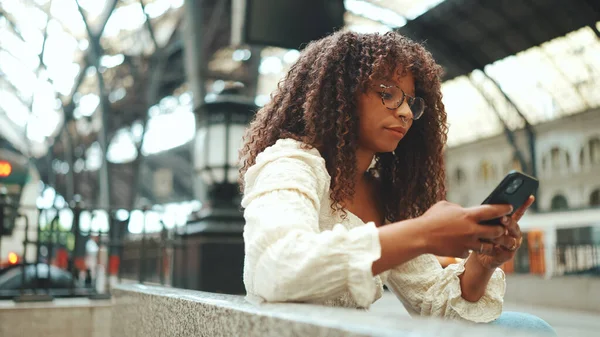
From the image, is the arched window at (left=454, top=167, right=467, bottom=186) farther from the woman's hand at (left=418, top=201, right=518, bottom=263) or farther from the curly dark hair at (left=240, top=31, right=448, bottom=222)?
the woman's hand at (left=418, top=201, right=518, bottom=263)

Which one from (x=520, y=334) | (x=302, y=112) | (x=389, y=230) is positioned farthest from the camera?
(x=302, y=112)

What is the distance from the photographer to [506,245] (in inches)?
52.4

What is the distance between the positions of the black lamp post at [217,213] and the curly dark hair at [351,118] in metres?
4.24

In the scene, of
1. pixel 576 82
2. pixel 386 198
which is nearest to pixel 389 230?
pixel 386 198

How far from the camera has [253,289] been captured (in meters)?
1.20

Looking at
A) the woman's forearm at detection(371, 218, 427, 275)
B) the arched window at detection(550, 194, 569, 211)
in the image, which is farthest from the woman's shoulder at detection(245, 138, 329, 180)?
the arched window at detection(550, 194, 569, 211)

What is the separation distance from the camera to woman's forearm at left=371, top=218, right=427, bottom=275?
3.54 ft

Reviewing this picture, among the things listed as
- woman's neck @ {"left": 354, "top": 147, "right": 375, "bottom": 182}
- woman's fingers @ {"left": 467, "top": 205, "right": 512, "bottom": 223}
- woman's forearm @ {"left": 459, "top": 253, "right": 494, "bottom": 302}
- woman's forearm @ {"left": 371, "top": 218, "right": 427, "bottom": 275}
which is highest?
woman's neck @ {"left": 354, "top": 147, "right": 375, "bottom": 182}

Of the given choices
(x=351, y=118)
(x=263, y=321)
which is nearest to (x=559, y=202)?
(x=351, y=118)

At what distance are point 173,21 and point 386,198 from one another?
67.6 feet

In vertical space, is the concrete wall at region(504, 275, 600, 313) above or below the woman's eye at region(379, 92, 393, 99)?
below

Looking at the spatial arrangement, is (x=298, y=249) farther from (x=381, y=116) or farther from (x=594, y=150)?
(x=594, y=150)

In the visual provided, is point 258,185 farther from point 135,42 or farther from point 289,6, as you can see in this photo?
point 135,42

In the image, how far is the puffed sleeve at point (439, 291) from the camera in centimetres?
154
